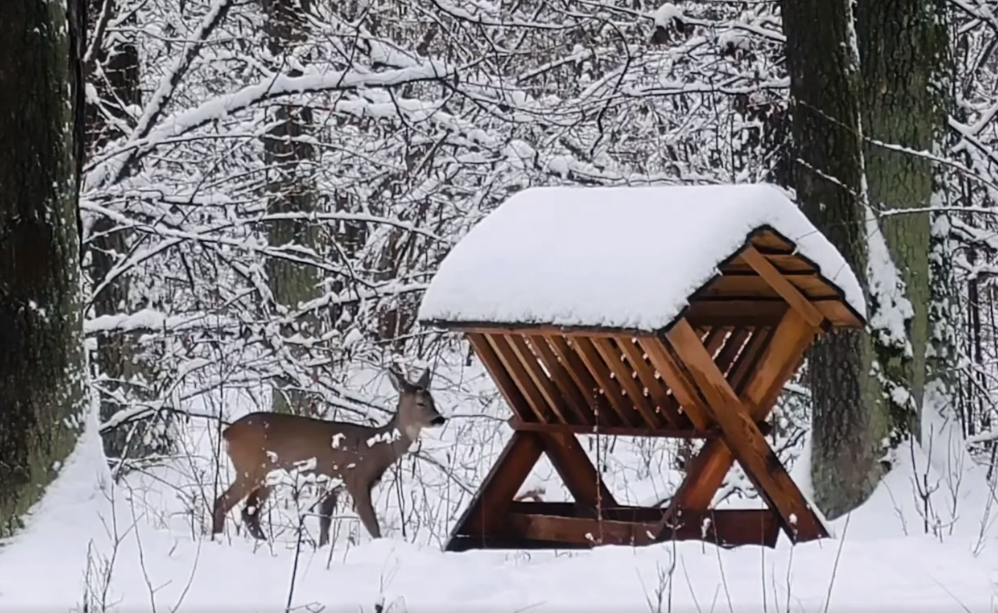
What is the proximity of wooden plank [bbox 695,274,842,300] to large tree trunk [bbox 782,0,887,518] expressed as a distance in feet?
2.76

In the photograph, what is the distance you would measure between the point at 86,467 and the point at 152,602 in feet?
5.13

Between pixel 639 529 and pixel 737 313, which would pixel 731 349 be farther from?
pixel 639 529

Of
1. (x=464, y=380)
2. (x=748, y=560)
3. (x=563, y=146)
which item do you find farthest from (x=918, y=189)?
(x=464, y=380)

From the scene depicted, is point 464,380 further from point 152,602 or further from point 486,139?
point 152,602

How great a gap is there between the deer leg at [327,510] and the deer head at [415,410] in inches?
A: 25.3

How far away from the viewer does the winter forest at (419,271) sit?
5527mm

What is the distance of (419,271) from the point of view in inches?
468

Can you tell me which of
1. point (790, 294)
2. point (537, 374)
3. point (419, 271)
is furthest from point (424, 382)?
point (790, 294)

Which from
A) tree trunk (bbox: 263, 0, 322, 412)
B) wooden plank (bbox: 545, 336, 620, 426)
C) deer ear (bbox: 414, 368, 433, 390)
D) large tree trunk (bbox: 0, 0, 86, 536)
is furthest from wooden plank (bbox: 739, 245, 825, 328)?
tree trunk (bbox: 263, 0, 322, 412)

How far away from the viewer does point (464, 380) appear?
1345 centimetres

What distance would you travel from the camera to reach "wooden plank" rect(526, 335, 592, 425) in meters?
6.75

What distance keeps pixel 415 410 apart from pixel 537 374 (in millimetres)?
→ 2841

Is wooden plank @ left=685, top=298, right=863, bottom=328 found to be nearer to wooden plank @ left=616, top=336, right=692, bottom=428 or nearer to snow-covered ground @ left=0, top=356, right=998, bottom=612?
wooden plank @ left=616, top=336, right=692, bottom=428

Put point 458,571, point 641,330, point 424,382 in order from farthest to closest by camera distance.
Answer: point 424,382
point 641,330
point 458,571
